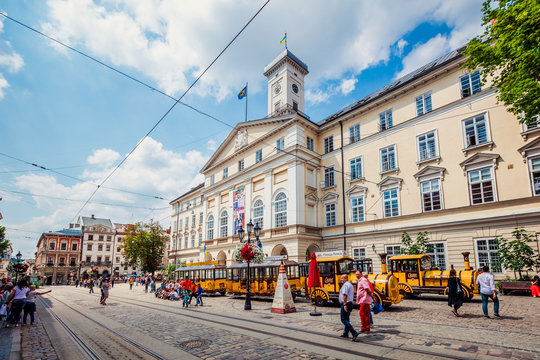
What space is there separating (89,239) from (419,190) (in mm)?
81098

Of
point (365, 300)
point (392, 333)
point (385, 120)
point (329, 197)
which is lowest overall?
point (392, 333)

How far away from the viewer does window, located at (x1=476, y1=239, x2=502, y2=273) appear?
1938 centimetres

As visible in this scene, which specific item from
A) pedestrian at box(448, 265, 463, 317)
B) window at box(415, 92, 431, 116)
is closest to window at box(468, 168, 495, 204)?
window at box(415, 92, 431, 116)

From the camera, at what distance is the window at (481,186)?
66.6 ft

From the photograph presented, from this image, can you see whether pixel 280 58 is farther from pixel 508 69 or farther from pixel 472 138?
pixel 508 69

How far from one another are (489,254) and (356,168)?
1233 cm

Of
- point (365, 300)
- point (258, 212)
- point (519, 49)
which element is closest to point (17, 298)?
point (365, 300)

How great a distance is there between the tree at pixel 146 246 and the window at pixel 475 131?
42365 millimetres

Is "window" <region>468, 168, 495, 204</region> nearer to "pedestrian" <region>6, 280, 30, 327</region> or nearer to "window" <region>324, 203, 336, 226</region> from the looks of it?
"window" <region>324, 203, 336, 226</region>

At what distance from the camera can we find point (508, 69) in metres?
14.1

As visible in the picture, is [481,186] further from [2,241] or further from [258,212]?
[2,241]

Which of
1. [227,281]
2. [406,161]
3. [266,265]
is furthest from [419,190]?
[227,281]

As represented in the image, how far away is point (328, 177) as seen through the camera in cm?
3159

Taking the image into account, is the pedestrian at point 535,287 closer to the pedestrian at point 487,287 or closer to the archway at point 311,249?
the pedestrian at point 487,287
